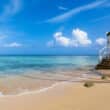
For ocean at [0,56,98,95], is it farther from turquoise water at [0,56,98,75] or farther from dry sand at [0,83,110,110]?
dry sand at [0,83,110,110]

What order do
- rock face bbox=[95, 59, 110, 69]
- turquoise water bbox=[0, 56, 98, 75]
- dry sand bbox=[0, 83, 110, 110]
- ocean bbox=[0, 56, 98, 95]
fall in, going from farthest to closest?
rock face bbox=[95, 59, 110, 69], turquoise water bbox=[0, 56, 98, 75], ocean bbox=[0, 56, 98, 95], dry sand bbox=[0, 83, 110, 110]

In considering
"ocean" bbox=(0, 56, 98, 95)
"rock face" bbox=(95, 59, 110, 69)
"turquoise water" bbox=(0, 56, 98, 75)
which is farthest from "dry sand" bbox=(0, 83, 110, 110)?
"rock face" bbox=(95, 59, 110, 69)

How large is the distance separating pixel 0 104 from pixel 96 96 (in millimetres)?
4671

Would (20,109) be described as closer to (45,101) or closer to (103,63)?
(45,101)

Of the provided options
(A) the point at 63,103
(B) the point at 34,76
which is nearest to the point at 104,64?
(B) the point at 34,76

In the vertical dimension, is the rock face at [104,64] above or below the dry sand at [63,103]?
above

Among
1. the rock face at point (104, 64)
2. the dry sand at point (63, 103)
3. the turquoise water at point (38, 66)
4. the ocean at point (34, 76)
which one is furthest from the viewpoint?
the rock face at point (104, 64)

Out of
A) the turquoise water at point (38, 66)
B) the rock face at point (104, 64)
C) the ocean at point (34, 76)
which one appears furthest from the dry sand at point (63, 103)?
the rock face at point (104, 64)

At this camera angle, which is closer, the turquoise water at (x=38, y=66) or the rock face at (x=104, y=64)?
the turquoise water at (x=38, y=66)

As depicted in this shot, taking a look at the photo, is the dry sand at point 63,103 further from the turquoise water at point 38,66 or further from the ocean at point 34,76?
the turquoise water at point 38,66

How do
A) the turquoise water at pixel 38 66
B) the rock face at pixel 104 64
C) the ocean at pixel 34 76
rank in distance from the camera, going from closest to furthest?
the ocean at pixel 34 76 → the turquoise water at pixel 38 66 → the rock face at pixel 104 64

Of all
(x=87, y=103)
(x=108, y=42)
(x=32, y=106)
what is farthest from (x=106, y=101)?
(x=108, y=42)

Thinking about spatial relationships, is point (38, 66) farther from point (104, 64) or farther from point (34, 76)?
point (34, 76)

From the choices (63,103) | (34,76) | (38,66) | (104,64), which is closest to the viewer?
(63,103)
